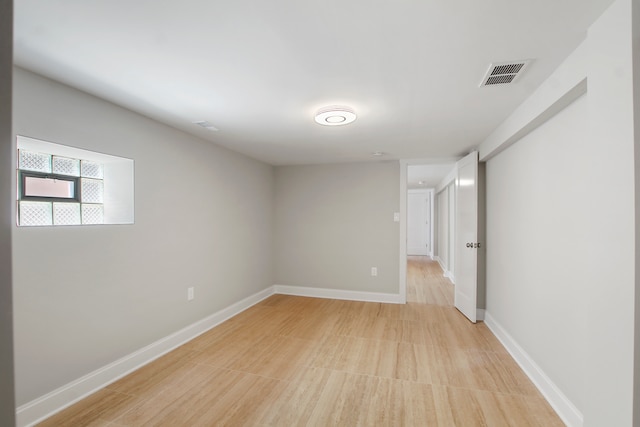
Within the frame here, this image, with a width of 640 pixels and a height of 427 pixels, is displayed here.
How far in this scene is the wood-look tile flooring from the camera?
175 centimetres

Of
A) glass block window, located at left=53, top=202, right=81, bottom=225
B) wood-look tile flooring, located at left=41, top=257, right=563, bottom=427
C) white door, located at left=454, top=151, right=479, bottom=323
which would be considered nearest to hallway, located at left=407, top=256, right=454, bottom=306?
white door, located at left=454, top=151, right=479, bottom=323

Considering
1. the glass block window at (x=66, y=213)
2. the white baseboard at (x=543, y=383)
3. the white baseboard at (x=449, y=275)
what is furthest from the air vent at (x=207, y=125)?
the white baseboard at (x=449, y=275)

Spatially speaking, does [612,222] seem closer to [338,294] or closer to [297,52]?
[297,52]

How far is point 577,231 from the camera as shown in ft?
5.39

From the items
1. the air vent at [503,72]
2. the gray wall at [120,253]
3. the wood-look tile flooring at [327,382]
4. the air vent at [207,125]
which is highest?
the air vent at [503,72]

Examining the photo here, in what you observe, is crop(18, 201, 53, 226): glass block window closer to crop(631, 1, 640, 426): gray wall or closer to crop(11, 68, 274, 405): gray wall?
crop(11, 68, 274, 405): gray wall

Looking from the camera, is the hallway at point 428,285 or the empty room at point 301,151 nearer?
the empty room at point 301,151

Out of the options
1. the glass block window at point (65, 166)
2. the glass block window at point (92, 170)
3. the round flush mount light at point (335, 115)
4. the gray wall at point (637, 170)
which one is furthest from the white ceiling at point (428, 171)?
the glass block window at point (65, 166)

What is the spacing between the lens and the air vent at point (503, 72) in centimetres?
156

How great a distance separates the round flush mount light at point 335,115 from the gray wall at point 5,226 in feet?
6.18

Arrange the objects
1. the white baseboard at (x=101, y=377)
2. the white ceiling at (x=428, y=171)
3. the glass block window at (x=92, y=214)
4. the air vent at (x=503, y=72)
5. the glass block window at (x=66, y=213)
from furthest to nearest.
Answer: the white ceiling at (x=428, y=171), the glass block window at (x=92, y=214), the glass block window at (x=66, y=213), the white baseboard at (x=101, y=377), the air vent at (x=503, y=72)

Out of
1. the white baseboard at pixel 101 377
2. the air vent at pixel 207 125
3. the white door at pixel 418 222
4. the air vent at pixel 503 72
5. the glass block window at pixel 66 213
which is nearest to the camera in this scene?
the air vent at pixel 503 72

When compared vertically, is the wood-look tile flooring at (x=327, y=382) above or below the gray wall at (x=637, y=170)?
below

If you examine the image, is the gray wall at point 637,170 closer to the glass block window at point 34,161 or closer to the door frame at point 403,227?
the door frame at point 403,227
